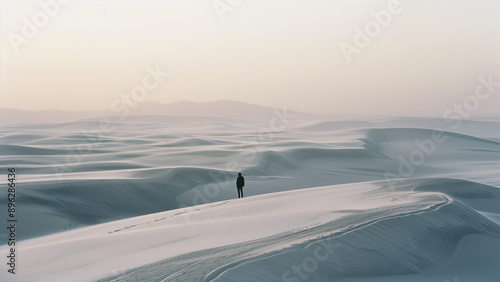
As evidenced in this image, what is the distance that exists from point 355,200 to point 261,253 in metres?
5.21

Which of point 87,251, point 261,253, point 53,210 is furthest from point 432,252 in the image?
point 53,210

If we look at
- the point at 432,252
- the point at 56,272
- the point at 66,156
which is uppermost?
the point at 66,156

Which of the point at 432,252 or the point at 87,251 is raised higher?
the point at 87,251

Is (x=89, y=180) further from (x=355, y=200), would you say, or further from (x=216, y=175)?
(x=355, y=200)

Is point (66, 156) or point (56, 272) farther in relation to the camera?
point (66, 156)

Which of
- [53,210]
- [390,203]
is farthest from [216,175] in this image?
[390,203]

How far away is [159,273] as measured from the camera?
5910mm

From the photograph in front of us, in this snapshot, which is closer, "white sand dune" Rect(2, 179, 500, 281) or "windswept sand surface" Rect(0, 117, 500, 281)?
"white sand dune" Rect(2, 179, 500, 281)

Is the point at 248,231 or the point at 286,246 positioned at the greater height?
the point at 248,231

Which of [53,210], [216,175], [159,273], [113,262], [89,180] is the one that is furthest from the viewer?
[216,175]

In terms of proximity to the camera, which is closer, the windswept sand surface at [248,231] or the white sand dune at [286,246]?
the white sand dune at [286,246]

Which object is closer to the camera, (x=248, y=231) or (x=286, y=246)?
(x=286, y=246)

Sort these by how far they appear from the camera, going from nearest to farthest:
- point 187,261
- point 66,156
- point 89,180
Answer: point 187,261, point 89,180, point 66,156

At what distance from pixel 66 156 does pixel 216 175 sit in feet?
35.7
